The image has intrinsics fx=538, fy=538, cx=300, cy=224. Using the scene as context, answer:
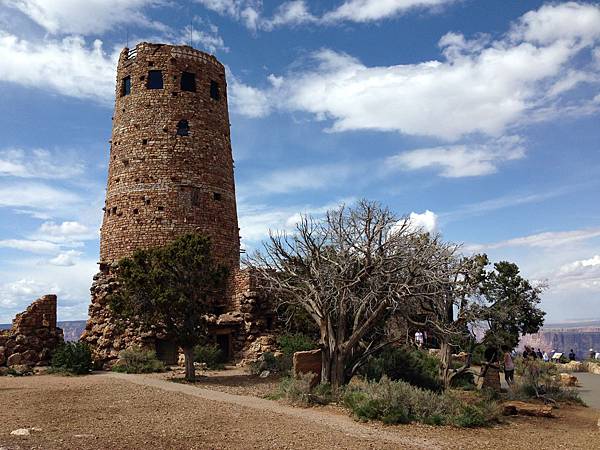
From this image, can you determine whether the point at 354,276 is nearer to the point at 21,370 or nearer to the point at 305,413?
the point at 305,413

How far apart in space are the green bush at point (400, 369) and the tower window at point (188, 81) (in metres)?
17.3

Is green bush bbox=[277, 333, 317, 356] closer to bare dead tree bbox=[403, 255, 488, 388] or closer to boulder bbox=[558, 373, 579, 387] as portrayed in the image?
bare dead tree bbox=[403, 255, 488, 388]

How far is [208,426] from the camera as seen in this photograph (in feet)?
35.4

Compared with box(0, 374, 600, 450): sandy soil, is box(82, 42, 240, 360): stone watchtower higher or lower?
higher

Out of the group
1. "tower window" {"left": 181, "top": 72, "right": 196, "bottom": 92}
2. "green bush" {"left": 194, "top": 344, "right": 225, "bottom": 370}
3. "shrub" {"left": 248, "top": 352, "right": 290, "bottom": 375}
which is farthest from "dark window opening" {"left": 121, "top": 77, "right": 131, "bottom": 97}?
"shrub" {"left": 248, "top": 352, "right": 290, "bottom": 375}

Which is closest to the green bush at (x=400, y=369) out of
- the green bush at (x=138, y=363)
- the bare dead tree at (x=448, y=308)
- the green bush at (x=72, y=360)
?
the bare dead tree at (x=448, y=308)

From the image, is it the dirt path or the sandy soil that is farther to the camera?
the dirt path

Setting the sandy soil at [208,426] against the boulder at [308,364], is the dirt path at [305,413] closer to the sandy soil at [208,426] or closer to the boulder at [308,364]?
the sandy soil at [208,426]

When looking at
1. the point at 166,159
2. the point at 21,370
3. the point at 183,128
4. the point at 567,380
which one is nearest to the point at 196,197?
the point at 166,159

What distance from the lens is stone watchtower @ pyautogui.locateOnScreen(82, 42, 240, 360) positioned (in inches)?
1065

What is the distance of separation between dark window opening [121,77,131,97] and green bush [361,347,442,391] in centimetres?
1948

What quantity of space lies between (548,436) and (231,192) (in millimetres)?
20912

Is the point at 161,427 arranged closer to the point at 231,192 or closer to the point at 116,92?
the point at 231,192

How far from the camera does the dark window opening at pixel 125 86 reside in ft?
95.5
